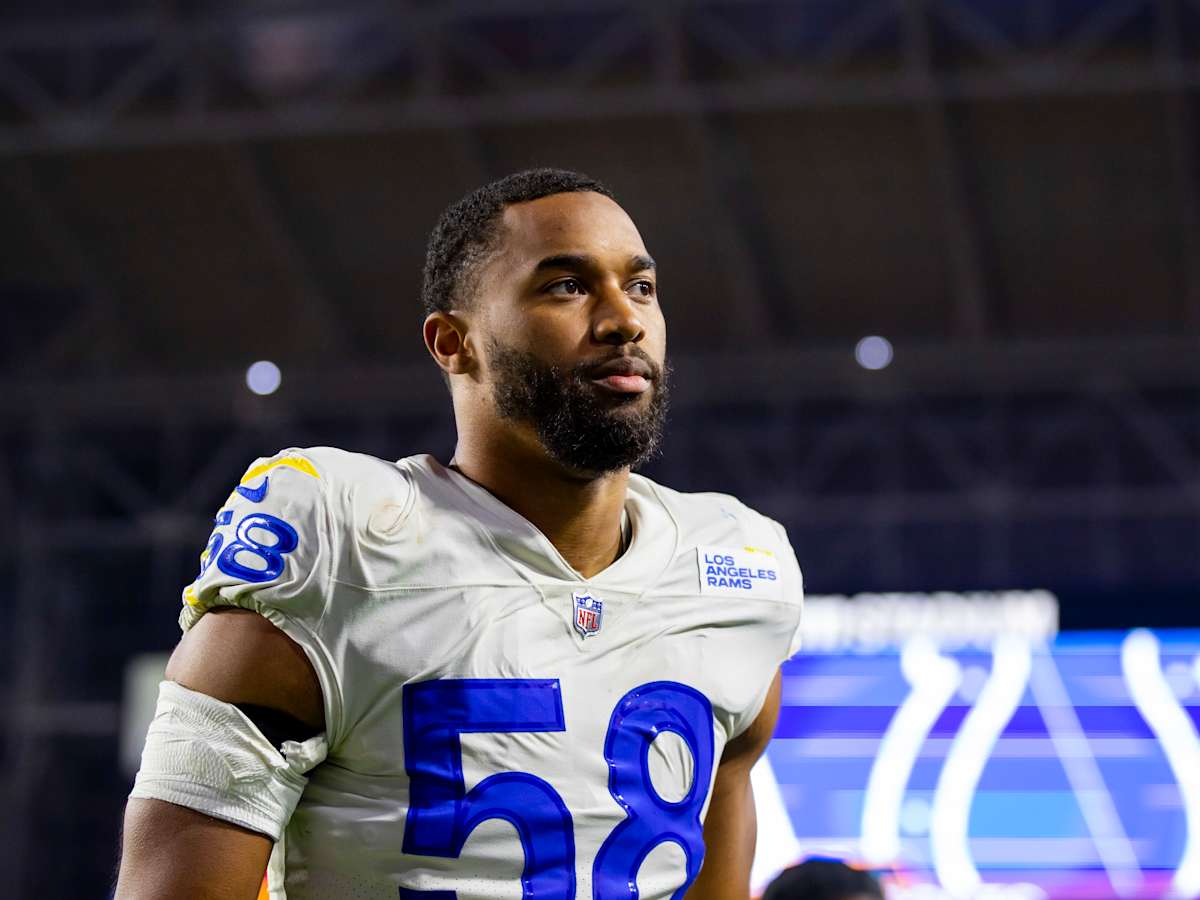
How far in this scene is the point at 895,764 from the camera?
659 centimetres

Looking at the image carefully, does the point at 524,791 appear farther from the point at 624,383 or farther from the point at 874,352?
the point at 874,352

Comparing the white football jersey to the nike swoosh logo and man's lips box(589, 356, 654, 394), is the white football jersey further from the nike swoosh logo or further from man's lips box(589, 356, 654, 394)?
man's lips box(589, 356, 654, 394)

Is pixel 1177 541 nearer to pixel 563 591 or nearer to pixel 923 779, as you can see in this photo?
pixel 923 779

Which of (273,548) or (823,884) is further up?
(273,548)

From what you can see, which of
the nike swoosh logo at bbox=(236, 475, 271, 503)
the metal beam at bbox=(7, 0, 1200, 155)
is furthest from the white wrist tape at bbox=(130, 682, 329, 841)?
the metal beam at bbox=(7, 0, 1200, 155)

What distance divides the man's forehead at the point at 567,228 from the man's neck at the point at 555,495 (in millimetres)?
250

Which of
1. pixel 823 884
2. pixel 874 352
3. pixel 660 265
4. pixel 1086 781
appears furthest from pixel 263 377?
pixel 823 884

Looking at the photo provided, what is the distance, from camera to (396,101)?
868cm

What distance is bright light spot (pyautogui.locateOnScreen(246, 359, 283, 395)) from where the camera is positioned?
32.5 ft

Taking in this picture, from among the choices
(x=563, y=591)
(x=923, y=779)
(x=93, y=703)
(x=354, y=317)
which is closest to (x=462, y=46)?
(x=354, y=317)

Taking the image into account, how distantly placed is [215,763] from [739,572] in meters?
0.76

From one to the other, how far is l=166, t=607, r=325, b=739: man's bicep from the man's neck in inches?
15.5

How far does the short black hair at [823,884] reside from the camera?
335 cm

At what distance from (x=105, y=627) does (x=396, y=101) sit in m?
4.37
